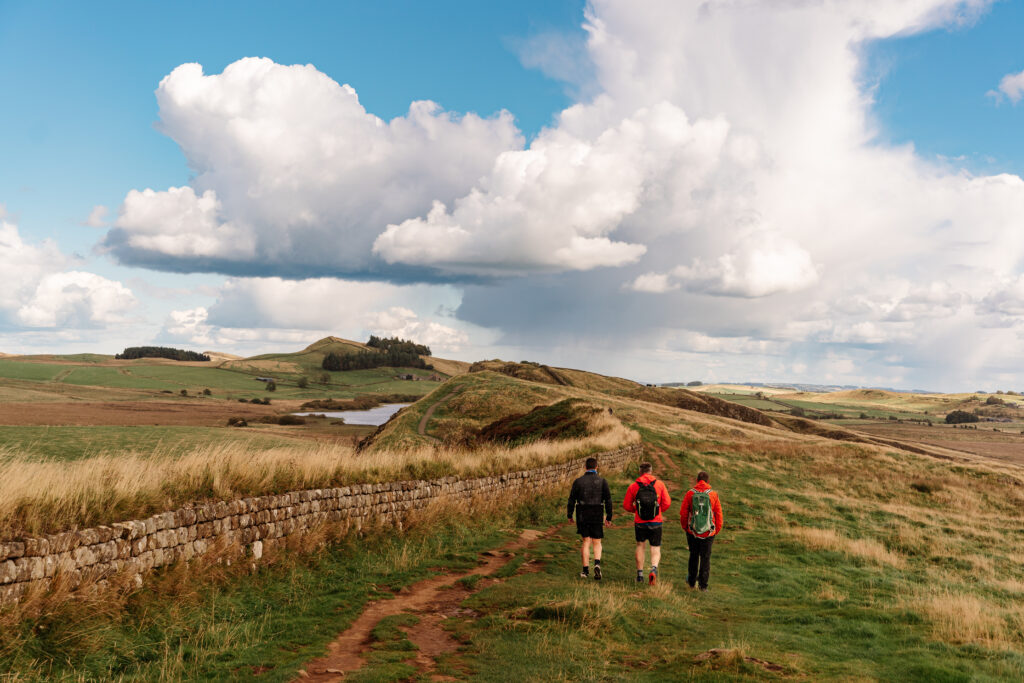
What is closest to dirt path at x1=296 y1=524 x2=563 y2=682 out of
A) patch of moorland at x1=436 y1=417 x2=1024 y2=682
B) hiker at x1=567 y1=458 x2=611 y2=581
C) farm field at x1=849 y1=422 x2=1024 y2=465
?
patch of moorland at x1=436 y1=417 x2=1024 y2=682

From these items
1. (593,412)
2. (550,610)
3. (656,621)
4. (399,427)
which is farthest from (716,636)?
(399,427)

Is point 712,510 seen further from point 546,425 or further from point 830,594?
point 546,425

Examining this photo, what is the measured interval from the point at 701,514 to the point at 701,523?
185 millimetres

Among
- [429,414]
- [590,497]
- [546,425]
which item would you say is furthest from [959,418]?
[590,497]

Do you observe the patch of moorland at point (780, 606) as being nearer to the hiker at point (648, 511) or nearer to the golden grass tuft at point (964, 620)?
the golden grass tuft at point (964, 620)

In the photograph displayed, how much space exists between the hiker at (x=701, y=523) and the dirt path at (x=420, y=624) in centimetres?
422

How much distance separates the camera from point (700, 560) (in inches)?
529

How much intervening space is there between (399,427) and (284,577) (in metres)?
43.5

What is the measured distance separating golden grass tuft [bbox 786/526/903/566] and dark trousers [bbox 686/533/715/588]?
7.85m

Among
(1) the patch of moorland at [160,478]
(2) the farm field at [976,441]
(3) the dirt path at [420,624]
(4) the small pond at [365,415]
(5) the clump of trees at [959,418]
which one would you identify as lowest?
(4) the small pond at [365,415]

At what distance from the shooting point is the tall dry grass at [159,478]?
839 cm

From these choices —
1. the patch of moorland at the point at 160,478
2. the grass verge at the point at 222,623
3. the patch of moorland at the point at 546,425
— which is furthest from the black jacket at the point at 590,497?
the patch of moorland at the point at 546,425

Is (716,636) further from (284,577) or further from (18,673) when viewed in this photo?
(18,673)

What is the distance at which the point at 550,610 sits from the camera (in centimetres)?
986
